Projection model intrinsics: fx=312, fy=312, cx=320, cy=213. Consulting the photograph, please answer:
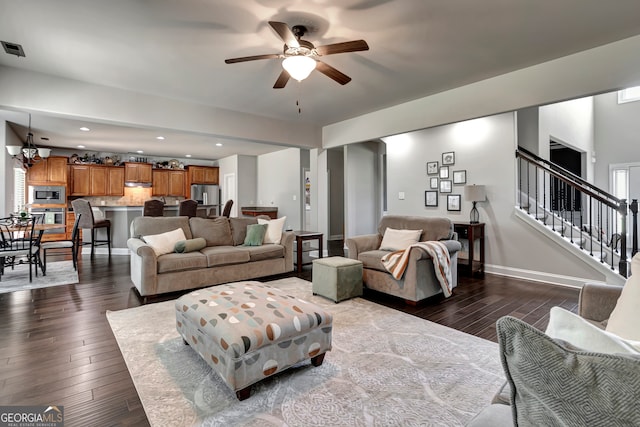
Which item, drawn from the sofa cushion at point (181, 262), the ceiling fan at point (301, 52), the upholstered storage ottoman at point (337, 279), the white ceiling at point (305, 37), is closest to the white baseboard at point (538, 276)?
the upholstered storage ottoman at point (337, 279)

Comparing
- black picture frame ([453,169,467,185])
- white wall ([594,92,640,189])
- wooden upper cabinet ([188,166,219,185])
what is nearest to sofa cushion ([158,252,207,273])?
black picture frame ([453,169,467,185])

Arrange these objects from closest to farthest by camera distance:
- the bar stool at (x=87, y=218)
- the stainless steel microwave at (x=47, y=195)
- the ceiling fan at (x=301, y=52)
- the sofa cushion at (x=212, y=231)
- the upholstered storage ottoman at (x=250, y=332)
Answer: the upholstered storage ottoman at (x=250, y=332) → the ceiling fan at (x=301, y=52) → the sofa cushion at (x=212, y=231) → the bar stool at (x=87, y=218) → the stainless steel microwave at (x=47, y=195)

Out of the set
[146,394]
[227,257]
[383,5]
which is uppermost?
[383,5]

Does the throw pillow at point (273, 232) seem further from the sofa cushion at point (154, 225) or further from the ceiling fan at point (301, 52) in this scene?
the ceiling fan at point (301, 52)

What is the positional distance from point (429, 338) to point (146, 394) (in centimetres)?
210

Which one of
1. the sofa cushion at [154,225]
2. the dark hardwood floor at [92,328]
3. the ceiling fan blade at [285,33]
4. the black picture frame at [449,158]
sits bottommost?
the dark hardwood floor at [92,328]

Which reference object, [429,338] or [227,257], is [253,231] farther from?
[429,338]

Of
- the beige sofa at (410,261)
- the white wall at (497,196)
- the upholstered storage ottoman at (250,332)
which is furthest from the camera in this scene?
the white wall at (497,196)

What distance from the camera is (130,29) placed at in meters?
2.76

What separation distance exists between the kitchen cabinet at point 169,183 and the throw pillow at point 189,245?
6664 mm

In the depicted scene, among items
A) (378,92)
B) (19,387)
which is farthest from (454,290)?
(19,387)

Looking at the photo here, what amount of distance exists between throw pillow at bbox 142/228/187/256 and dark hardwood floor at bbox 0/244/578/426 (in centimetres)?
60

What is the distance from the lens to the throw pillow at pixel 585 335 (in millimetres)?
619

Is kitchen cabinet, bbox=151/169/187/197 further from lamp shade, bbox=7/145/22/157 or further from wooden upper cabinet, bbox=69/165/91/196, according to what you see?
lamp shade, bbox=7/145/22/157
